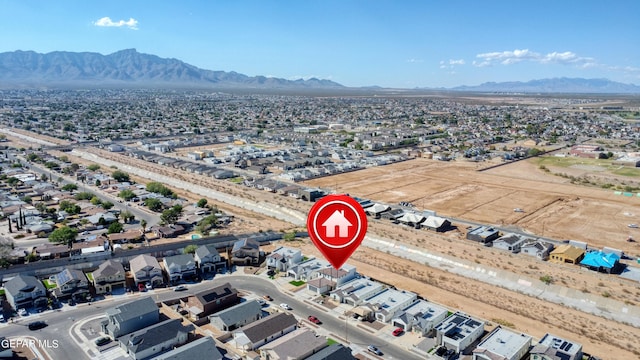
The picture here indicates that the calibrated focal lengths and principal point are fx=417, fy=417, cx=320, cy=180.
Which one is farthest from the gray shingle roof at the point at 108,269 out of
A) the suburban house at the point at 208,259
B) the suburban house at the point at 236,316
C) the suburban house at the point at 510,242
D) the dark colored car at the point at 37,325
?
the suburban house at the point at 510,242

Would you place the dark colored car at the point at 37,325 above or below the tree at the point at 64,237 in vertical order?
below

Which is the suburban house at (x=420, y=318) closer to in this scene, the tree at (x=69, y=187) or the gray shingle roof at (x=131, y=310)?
the gray shingle roof at (x=131, y=310)

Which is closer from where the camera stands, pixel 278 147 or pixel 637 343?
pixel 637 343

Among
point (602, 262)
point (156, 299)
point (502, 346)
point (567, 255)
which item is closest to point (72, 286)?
point (156, 299)

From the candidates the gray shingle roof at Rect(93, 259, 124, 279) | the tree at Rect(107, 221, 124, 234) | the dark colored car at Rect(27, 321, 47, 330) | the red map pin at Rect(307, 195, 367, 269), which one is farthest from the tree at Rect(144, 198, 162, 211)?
the red map pin at Rect(307, 195, 367, 269)

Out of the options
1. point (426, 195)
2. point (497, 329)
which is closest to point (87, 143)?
point (426, 195)

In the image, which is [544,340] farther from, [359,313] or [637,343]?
[359,313]

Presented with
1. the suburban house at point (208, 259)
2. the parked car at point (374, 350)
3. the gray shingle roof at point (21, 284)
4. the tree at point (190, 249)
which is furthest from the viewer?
the tree at point (190, 249)
